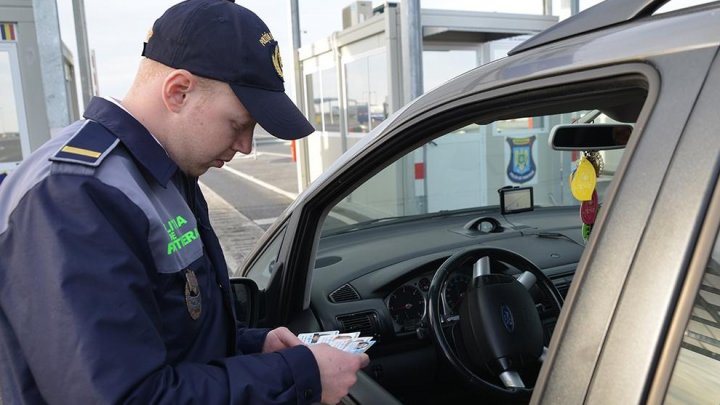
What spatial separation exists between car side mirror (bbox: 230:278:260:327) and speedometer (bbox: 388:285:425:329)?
1.87 ft

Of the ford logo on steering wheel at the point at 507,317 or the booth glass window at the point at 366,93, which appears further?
the booth glass window at the point at 366,93

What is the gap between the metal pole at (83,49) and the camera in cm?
823

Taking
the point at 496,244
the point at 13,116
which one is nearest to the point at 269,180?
the point at 13,116

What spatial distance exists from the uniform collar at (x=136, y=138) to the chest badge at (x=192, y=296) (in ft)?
0.63

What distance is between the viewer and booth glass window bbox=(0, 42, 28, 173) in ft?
21.0

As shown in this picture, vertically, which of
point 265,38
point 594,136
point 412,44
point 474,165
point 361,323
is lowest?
point 361,323

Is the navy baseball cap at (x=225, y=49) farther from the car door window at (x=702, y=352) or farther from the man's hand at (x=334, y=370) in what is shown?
the car door window at (x=702, y=352)

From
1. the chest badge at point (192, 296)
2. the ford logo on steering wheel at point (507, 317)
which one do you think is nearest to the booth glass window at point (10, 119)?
the ford logo on steering wheel at point (507, 317)

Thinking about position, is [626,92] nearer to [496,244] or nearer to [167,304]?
[167,304]

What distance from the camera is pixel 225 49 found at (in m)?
1.22

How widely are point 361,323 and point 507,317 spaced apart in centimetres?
54

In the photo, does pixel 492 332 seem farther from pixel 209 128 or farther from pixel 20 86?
pixel 20 86

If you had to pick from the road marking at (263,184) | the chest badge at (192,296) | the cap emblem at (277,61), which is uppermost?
the cap emblem at (277,61)

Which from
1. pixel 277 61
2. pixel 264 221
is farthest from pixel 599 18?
pixel 264 221
